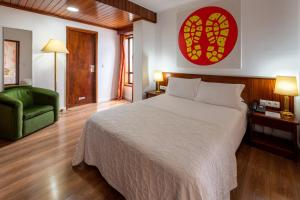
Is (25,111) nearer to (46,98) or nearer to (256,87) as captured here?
(46,98)

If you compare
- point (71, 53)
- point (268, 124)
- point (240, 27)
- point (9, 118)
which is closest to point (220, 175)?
point (268, 124)

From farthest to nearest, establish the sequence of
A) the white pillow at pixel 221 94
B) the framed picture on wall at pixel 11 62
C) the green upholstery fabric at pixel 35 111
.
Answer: the framed picture on wall at pixel 11 62, the green upholstery fabric at pixel 35 111, the white pillow at pixel 221 94

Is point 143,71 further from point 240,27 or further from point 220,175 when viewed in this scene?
point 220,175

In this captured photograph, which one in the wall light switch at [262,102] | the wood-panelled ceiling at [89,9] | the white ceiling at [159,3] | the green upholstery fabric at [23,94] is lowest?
the wall light switch at [262,102]

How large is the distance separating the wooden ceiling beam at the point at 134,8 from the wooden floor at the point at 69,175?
8.20ft

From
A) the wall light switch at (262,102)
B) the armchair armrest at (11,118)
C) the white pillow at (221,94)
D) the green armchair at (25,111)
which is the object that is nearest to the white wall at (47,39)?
the green armchair at (25,111)

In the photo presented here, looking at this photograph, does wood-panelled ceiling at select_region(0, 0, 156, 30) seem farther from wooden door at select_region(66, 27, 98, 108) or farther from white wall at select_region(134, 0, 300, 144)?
white wall at select_region(134, 0, 300, 144)

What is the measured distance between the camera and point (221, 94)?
106 inches

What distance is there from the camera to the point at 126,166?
57.1 inches

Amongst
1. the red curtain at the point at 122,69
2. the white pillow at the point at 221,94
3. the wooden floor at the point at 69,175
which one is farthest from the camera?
the red curtain at the point at 122,69

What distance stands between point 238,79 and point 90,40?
12.8 ft

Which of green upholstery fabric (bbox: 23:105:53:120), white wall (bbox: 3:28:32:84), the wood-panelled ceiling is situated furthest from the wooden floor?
the wood-panelled ceiling

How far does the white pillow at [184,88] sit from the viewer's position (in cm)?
Answer: 313

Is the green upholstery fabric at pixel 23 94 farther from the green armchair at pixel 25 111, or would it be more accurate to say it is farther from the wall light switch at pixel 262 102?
the wall light switch at pixel 262 102
